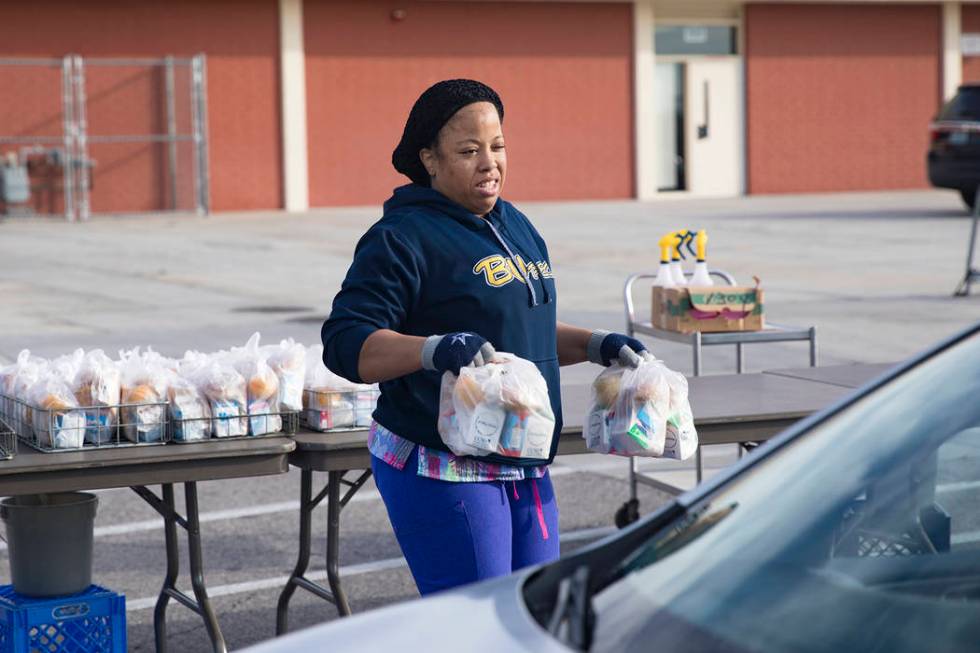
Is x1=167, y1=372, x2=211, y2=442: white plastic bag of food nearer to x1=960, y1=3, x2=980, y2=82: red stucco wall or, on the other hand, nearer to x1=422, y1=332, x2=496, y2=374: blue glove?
x1=422, y1=332, x2=496, y2=374: blue glove

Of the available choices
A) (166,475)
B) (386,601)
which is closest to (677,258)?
(386,601)

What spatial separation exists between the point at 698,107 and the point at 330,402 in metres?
27.8

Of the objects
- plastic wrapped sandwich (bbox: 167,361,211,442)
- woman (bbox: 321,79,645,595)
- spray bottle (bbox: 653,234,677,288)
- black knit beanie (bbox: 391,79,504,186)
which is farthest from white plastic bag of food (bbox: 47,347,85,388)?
spray bottle (bbox: 653,234,677,288)

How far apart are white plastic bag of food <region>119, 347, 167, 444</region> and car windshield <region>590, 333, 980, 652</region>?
7.38ft

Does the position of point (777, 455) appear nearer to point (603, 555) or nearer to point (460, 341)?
point (603, 555)

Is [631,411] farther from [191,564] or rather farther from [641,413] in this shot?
[191,564]

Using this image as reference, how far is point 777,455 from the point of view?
277cm

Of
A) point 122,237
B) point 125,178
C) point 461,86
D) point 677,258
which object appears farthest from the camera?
point 125,178

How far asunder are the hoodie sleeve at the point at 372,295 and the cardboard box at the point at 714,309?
3.46 meters

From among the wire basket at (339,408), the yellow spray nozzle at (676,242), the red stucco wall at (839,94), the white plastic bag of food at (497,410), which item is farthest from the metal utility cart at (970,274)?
the red stucco wall at (839,94)

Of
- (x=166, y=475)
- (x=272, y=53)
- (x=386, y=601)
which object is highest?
(x=272, y=53)

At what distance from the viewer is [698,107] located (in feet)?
105

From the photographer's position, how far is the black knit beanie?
12.1 feet

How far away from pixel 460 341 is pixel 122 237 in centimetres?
2033
